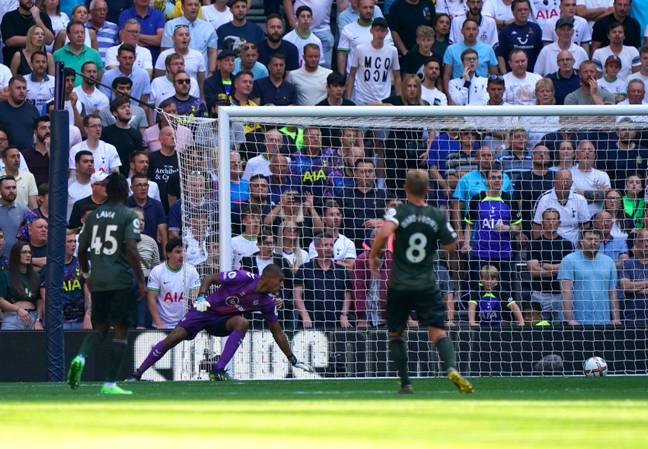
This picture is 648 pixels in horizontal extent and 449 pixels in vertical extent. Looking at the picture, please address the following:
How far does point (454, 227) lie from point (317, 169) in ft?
6.10

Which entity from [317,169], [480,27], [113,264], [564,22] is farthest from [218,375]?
[564,22]

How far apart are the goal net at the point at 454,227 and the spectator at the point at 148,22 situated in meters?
3.49

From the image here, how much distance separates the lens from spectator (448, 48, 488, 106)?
2023 centimetres

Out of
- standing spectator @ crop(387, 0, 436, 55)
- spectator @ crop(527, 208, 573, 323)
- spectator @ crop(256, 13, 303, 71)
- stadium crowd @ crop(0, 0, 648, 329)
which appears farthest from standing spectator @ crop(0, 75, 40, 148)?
spectator @ crop(527, 208, 573, 323)

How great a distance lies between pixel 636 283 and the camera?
16.8 m

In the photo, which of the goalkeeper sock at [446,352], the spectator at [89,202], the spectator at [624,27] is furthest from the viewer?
the spectator at [624,27]

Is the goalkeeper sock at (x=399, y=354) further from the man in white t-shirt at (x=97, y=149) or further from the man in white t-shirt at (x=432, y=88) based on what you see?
the man in white t-shirt at (x=432, y=88)

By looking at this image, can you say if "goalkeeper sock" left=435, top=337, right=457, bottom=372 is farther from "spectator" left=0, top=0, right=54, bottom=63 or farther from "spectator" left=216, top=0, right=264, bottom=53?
"spectator" left=0, top=0, right=54, bottom=63

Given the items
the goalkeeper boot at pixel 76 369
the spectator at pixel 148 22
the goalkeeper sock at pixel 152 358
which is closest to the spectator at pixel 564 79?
the spectator at pixel 148 22

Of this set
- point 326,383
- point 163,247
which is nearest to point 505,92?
point 163,247

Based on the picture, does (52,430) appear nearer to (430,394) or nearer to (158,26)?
(430,394)

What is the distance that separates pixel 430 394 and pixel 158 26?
10386mm

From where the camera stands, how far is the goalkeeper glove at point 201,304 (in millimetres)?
15297

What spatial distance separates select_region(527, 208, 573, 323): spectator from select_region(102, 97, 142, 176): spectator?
5.54 meters
